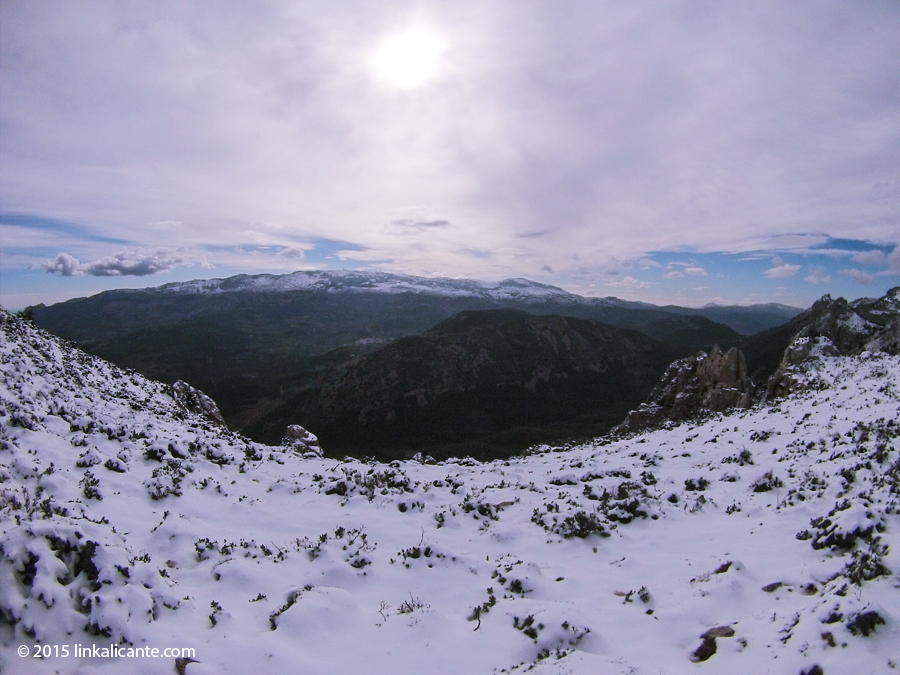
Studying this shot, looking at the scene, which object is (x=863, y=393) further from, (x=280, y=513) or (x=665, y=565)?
(x=280, y=513)

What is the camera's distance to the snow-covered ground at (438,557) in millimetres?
5242

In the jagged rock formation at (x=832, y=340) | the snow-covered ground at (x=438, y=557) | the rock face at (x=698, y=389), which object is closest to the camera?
the snow-covered ground at (x=438, y=557)

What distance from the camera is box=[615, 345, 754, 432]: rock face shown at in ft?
Result: 133

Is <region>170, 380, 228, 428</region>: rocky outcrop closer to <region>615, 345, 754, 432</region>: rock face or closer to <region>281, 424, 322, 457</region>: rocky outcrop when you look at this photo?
<region>281, 424, 322, 457</region>: rocky outcrop

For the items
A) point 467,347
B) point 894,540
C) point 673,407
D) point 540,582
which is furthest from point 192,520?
point 467,347

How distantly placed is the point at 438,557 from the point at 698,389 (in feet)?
161

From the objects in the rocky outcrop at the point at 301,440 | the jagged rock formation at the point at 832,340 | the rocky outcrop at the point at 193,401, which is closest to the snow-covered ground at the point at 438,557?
the rocky outcrop at the point at 301,440

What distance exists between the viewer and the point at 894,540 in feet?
21.2

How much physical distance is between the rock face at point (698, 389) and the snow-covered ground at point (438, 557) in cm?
2678

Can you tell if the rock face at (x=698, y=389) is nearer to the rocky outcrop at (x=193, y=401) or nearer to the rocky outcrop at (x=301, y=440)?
the rocky outcrop at (x=301, y=440)

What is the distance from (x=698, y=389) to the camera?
48.5 metres

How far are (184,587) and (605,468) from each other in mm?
13658

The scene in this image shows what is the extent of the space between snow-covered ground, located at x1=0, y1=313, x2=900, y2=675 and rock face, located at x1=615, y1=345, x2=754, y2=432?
26.8 metres

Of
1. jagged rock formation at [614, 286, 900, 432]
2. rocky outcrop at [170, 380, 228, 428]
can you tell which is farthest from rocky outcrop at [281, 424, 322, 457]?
jagged rock formation at [614, 286, 900, 432]
